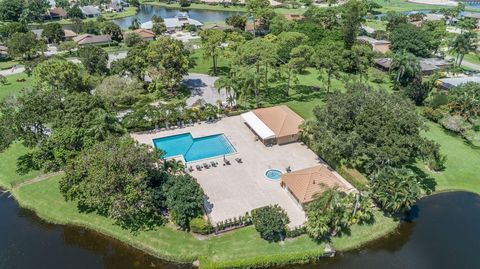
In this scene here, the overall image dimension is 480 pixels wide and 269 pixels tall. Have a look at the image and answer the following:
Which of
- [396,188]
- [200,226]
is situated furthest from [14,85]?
[396,188]

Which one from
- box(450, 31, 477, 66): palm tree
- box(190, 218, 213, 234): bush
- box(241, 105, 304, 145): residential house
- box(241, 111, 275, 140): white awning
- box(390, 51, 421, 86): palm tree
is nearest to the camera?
box(190, 218, 213, 234): bush

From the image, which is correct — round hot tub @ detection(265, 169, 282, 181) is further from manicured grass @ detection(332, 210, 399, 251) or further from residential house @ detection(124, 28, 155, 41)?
residential house @ detection(124, 28, 155, 41)

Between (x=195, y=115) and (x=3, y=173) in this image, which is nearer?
(x=3, y=173)

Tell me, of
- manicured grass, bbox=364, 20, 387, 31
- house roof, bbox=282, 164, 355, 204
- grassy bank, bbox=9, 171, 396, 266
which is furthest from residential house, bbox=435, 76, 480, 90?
manicured grass, bbox=364, 20, 387, 31

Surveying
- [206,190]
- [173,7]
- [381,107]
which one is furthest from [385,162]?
[173,7]

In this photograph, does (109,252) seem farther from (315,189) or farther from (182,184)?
(315,189)

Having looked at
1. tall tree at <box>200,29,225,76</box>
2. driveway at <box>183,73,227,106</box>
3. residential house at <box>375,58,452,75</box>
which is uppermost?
tall tree at <box>200,29,225,76</box>
